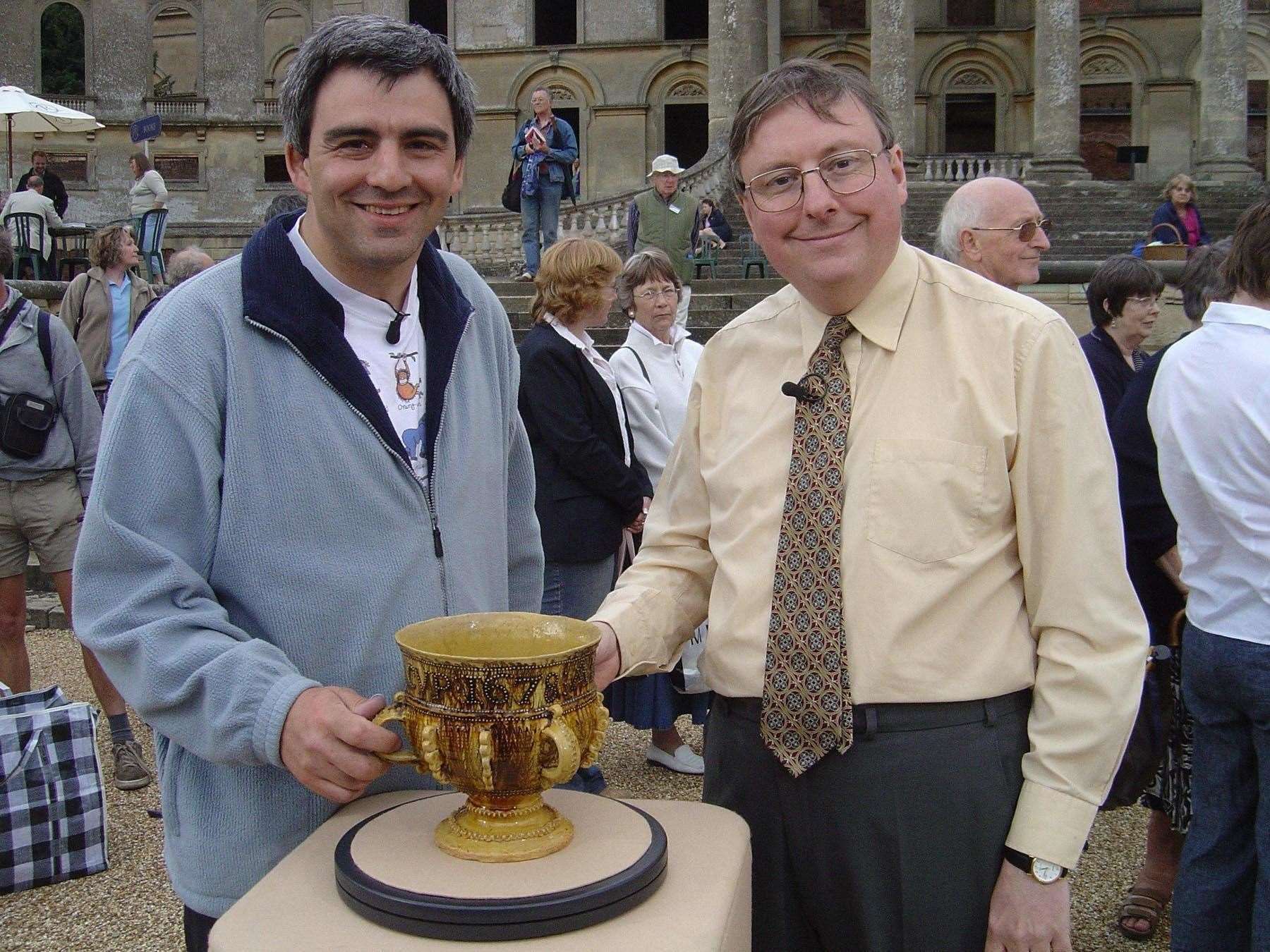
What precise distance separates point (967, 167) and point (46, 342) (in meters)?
22.1

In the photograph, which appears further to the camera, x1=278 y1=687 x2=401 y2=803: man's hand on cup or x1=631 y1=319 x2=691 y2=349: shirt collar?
x1=631 y1=319 x2=691 y2=349: shirt collar

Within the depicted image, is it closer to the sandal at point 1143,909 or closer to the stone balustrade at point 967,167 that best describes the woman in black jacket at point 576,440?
the sandal at point 1143,909

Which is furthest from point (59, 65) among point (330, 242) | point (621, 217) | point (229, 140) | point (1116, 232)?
point (330, 242)

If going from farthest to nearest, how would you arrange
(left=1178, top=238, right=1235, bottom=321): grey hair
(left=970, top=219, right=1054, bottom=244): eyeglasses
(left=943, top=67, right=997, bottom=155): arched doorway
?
(left=943, top=67, right=997, bottom=155): arched doorway < (left=1178, top=238, right=1235, bottom=321): grey hair < (left=970, top=219, right=1054, bottom=244): eyeglasses

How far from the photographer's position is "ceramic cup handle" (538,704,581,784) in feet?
4.77

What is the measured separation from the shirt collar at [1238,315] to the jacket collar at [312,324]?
75.5 inches

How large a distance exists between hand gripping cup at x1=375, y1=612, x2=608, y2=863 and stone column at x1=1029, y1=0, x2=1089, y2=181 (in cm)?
2319

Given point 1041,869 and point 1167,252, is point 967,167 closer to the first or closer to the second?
point 1167,252

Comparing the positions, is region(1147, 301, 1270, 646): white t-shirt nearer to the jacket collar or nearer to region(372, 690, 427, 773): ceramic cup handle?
the jacket collar

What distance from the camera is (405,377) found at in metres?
2.05

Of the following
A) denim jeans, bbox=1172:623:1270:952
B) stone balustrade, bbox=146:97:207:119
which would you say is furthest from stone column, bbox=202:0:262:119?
denim jeans, bbox=1172:623:1270:952

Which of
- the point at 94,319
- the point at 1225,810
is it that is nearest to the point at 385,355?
the point at 1225,810

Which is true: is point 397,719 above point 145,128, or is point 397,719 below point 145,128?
below

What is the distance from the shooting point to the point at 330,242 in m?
1.96
